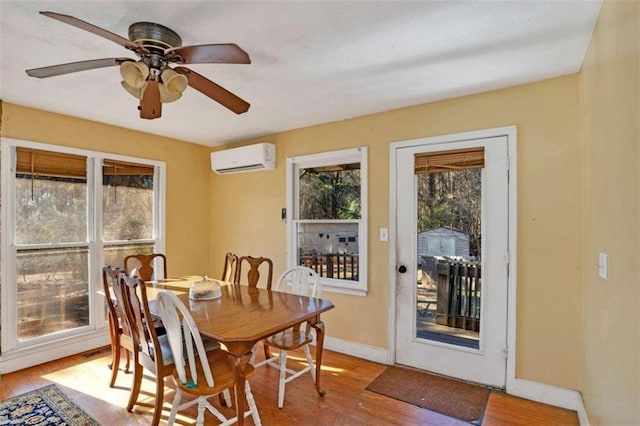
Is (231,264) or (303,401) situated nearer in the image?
(303,401)

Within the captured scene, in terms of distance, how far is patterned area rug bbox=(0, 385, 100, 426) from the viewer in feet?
7.20

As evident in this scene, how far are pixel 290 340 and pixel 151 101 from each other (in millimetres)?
1807

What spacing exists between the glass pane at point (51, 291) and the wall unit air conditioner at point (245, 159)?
1710 millimetres

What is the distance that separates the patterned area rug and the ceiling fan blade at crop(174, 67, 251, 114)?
2.21 meters

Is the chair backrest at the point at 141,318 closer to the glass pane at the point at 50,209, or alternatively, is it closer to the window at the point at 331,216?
the glass pane at the point at 50,209

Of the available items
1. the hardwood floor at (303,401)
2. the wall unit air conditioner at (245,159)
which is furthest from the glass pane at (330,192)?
the hardwood floor at (303,401)

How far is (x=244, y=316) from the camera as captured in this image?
2.10 m

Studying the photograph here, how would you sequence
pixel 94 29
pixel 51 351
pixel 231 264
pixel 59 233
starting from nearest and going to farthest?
pixel 94 29 < pixel 51 351 < pixel 59 233 < pixel 231 264

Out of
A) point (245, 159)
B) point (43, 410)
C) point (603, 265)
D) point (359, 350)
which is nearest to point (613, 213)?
point (603, 265)

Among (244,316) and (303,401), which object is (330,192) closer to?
(244,316)

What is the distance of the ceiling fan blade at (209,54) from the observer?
58.0 inches

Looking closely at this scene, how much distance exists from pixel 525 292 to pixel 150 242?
3.84m

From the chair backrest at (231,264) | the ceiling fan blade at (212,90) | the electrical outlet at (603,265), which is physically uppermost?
the ceiling fan blade at (212,90)

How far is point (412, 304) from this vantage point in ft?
9.84
